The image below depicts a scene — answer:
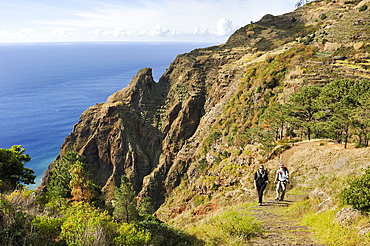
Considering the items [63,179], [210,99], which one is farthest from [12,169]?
[210,99]

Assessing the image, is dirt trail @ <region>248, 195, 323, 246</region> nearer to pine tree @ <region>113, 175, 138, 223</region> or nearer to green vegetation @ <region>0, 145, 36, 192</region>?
green vegetation @ <region>0, 145, 36, 192</region>

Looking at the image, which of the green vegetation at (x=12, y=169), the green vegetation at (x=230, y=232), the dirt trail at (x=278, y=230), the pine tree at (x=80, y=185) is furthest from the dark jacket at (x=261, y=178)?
the green vegetation at (x=12, y=169)

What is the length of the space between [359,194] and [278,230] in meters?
4.07

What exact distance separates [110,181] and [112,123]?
27222 mm

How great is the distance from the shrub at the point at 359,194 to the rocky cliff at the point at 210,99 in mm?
31282

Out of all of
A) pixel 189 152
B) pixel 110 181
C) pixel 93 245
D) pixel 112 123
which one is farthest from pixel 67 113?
pixel 93 245

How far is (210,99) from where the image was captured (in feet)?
297

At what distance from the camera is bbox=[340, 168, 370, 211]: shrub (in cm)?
838

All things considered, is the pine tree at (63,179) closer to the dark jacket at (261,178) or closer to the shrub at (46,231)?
the shrub at (46,231)

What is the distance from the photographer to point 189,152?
7744 centimetres

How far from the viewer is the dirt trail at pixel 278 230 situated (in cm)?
909

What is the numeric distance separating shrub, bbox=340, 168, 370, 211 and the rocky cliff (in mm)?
31282

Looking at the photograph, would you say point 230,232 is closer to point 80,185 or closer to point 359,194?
point 359,194

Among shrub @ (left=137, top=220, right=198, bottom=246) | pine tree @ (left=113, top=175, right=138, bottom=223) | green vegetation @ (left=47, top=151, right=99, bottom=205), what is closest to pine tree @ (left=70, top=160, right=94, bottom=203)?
green vegetation @ (left=47, top=151, right=99, bottom=205)
